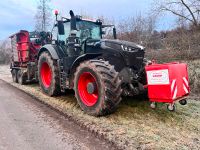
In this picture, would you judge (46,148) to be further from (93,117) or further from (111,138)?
(93,117)

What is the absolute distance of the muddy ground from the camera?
4.79 metres

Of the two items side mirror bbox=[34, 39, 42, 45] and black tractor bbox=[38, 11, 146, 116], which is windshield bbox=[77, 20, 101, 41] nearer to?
black tractor bbox=[38, 11, 146, 116]

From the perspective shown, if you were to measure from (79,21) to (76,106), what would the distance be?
2.46 m

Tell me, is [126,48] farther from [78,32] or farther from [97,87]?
[78,32]

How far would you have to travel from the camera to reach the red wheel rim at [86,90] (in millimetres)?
6895

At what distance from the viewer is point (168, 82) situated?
18.4ft

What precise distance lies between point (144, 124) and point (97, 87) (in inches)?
53.1

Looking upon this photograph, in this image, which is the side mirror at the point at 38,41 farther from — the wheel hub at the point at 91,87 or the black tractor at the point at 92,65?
the wheel hub at the point at 91,87

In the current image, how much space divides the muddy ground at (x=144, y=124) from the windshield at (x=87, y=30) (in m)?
1.86

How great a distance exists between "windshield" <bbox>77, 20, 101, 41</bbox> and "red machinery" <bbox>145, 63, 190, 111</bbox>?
273cm

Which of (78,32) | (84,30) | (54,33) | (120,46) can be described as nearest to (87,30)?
(84,30)

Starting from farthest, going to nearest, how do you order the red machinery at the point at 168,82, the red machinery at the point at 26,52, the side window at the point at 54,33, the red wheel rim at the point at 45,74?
the red machinery at the point at 26,52
the red wheel rim at the point at 45,74
the side window at the point at 54,33
the red machinery at the point at 168,82

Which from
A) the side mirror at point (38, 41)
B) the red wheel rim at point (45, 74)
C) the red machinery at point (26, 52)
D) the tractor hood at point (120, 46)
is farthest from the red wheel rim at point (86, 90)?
the side mirror at point (38, 41)

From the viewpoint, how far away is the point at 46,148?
4793mm
